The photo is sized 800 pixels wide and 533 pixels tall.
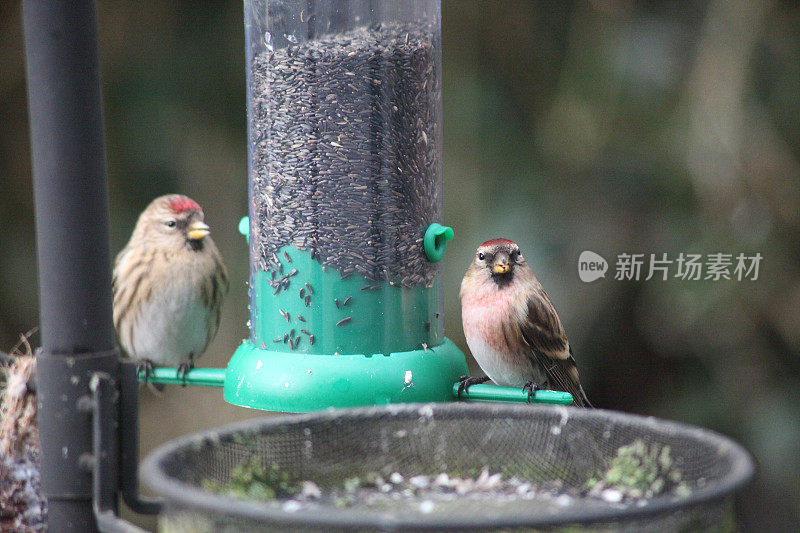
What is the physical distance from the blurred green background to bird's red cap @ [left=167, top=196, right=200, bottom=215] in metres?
1.00

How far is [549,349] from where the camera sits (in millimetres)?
3143

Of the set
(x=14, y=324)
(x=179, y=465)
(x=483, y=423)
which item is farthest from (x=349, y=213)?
(x=14, y=324)

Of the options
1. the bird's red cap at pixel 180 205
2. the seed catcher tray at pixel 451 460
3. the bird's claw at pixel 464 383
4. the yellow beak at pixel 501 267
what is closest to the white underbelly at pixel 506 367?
the yellow beak at pixel 501 267

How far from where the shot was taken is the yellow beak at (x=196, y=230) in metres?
3.41

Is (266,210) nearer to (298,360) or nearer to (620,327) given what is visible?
(298,360)

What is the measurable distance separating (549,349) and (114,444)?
6.10ft

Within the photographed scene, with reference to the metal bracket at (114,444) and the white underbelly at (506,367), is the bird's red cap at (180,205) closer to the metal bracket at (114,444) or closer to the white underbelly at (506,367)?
the white underbelly at (506,367)

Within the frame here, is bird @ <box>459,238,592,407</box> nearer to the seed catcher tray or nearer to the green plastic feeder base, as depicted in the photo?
the green plastic feeder base

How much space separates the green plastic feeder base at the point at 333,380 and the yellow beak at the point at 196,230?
114 cm

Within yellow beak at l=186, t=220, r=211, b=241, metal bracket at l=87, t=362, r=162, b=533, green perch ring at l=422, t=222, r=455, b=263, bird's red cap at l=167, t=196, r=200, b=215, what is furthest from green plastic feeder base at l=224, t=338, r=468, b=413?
bird's red cap at l=167, t=196, r=200, b=215

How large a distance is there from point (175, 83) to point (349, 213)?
2349 millimetres

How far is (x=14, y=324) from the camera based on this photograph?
4.62m

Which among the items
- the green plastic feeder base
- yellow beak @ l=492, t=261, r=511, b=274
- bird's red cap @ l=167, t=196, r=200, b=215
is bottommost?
the green plastic feeder base

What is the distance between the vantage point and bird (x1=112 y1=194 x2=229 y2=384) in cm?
349
